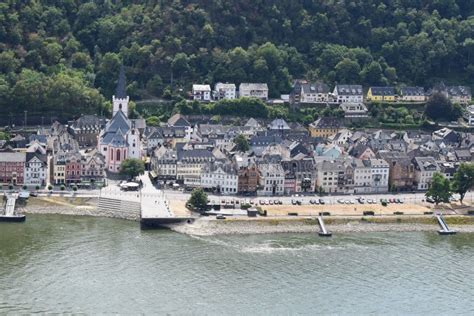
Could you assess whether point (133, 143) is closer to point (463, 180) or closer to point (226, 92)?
point (226, 92)

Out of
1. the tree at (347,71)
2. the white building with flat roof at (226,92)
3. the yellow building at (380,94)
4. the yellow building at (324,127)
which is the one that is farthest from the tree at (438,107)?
the white building with flat roof at (226,92)

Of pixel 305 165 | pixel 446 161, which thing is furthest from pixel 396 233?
pixel 446 161

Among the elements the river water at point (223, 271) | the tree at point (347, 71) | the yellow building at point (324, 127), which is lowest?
the river water at point (223, 271)

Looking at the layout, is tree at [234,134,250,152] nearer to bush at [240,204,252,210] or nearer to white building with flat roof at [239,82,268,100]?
bush at [240,204,252,210]

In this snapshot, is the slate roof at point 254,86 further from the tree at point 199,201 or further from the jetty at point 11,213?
the jetty at point 11,213

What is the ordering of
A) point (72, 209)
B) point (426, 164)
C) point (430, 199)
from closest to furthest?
point (72, 209)
point (430, 199)
point (426, 164)

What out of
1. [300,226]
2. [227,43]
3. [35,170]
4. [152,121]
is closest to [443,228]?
[300,226]
